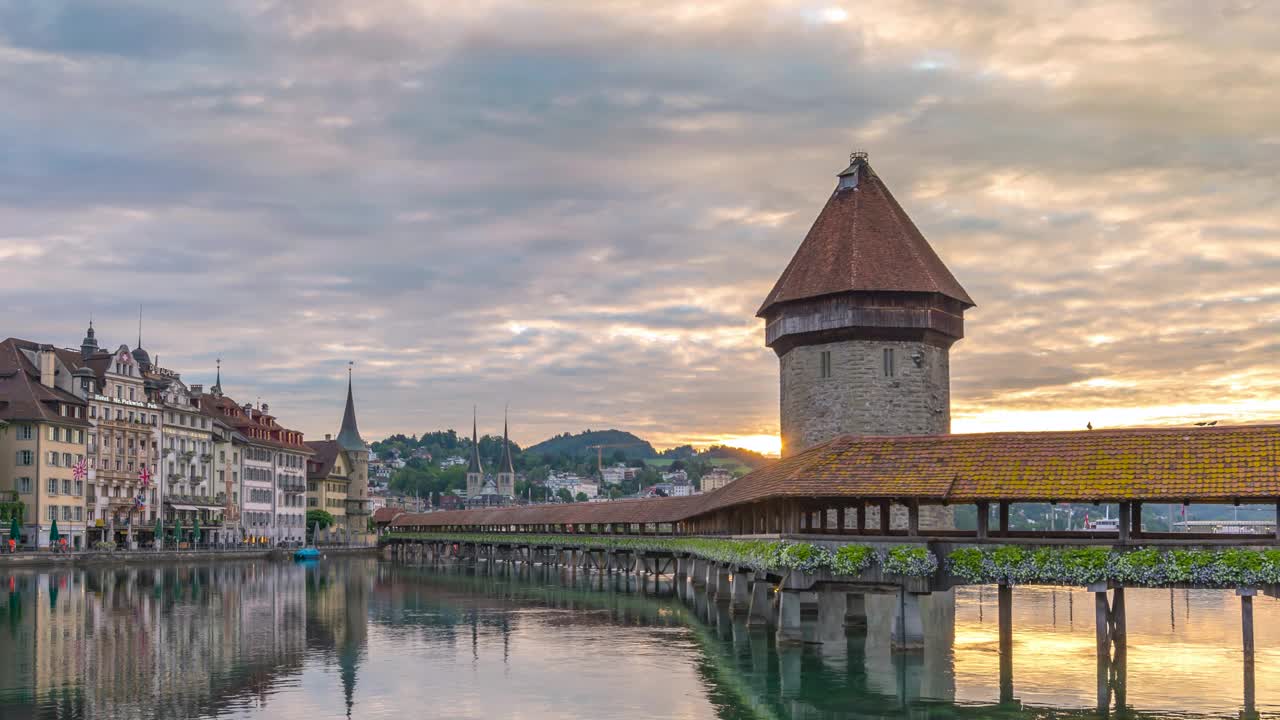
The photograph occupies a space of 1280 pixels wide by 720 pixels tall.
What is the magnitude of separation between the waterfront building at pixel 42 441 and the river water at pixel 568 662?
39444mm

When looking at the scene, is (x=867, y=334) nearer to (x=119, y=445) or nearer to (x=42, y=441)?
(x=42, y=441)

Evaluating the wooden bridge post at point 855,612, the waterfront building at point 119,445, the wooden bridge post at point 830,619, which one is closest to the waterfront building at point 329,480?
the waterfront building at point 119,445

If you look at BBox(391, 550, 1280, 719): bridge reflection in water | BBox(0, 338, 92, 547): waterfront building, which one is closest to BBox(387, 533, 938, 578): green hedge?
BBox(391, 550, 1280, 719): bridge reflection in water

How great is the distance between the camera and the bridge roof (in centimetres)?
3141

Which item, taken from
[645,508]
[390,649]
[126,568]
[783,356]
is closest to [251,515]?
[126,568]

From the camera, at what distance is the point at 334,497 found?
561 ft

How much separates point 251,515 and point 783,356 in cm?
9179

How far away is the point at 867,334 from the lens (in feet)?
193

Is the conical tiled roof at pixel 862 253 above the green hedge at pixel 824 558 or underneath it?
above

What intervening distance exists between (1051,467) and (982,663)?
A: 6640 millimetres

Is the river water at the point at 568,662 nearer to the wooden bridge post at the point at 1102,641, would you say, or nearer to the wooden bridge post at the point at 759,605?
the wooden bridge post at the point at 1102,641

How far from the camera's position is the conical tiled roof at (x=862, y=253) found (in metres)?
59.1

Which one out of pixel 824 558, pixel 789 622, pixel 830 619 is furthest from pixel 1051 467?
pixel 789 622

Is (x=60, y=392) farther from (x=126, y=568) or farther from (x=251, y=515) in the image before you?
(x=251, y=515)
